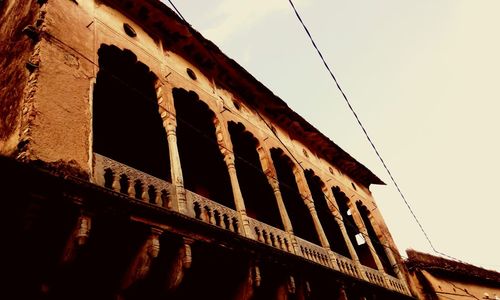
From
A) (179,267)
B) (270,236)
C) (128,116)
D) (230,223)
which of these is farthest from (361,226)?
(179,267)

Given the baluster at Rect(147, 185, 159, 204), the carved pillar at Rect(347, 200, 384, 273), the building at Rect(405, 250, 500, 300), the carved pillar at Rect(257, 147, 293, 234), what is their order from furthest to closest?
the building at Rect(405, 250, 500, 300) → the carved pillar at Rect(347, 200, 384, 273) → the carved pillar at Rect(257, 147, 293, 234) → the baluster at Rect(147, 185, 159, 204)

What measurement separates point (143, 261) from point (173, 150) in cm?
228

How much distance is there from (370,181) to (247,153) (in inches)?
296

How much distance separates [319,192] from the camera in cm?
1244

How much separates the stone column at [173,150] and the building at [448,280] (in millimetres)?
10447

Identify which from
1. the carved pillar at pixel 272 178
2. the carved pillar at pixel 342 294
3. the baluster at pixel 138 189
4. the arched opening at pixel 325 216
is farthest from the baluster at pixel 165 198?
the arched opening at pixel 325 216

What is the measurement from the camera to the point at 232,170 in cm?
757

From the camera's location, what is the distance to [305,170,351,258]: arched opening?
11891 mm

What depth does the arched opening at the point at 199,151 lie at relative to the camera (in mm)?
8652

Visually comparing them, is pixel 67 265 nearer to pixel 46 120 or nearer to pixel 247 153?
pixel 46 120

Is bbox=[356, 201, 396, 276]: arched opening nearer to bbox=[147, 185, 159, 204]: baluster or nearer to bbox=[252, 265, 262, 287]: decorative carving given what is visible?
bbox=[252, 265, 262, 287]: decorative carving

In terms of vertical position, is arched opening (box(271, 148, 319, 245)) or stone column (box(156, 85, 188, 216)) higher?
arched opening (box(271, 148, 319, 245))

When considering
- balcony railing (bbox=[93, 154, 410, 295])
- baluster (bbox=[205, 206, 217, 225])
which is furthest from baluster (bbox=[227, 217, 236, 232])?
baluster (bbox=[205, 206, 217, 225])

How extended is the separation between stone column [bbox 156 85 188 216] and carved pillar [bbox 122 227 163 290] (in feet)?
3.40
